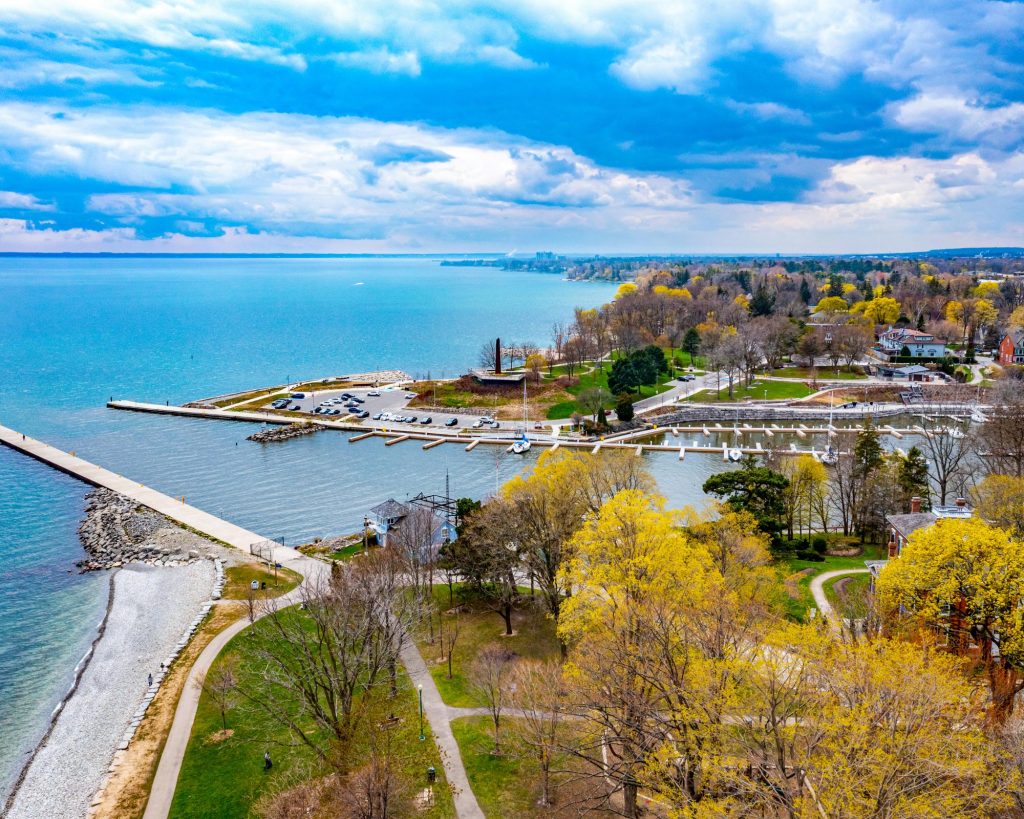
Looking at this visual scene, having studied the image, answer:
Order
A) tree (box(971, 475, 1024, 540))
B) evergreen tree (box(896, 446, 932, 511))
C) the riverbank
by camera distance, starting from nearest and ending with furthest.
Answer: the riverbank, tree (box(971, 475, 1024, 540)), evergreen tree (box(896, 446, 932, 511))

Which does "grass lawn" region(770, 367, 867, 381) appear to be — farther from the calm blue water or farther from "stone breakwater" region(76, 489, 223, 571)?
"stone breakwater" region(76, 489, 223, 571)

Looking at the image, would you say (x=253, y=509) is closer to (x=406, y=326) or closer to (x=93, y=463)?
(x=93, y=463)

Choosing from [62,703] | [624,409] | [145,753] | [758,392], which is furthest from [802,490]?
[758,392]

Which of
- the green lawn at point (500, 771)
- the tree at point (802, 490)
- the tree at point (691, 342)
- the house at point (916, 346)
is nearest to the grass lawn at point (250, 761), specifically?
the green lawn at point (500, 771)

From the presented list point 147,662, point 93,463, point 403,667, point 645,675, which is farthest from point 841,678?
point 93,463

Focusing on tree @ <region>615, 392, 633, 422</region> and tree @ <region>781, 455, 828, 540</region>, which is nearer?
tree @ <region>781, 455, 828, 540</region>

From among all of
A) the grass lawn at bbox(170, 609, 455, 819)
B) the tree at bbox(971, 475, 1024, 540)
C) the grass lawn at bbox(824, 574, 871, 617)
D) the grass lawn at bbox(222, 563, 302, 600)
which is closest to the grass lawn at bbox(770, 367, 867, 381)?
the tree at bbox(971, 475, 1024, 540)

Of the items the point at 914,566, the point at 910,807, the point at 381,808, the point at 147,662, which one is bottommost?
the point at 147,662
